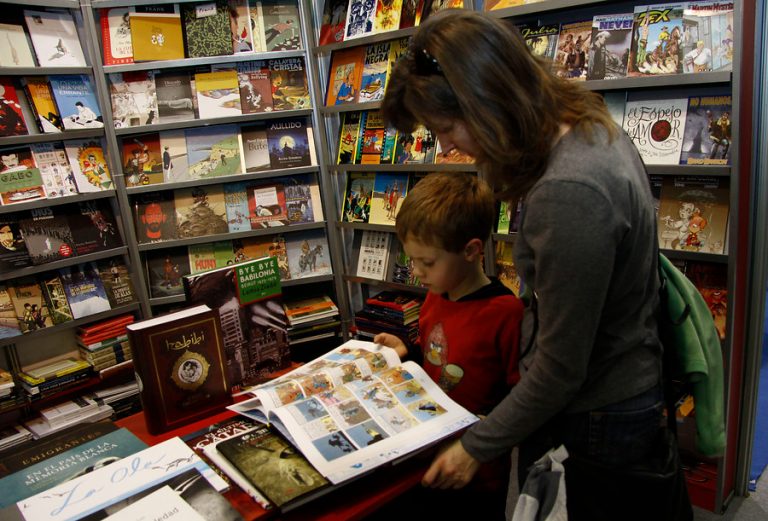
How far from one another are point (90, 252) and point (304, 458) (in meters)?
2.36

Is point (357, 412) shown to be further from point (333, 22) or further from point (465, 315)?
point (333, 22)

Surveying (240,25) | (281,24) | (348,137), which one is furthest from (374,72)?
(240,25)

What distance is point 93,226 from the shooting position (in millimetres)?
3066

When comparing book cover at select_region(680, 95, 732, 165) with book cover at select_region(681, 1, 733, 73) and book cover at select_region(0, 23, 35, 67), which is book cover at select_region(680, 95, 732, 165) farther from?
book cover at select_region(0, 23, 35, 67)

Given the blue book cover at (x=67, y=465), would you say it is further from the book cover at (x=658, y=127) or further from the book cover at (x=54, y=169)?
the book cover at (x=54, y=169)

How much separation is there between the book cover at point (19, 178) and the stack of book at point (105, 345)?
2.34ft

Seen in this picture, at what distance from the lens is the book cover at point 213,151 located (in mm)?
3238

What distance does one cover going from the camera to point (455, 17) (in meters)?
0.98

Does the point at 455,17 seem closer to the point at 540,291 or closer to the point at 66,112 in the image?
the point at 540,291

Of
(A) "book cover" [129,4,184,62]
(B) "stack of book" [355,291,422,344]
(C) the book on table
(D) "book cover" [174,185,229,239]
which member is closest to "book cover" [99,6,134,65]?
(A) "book cover" [129,4,184,62]

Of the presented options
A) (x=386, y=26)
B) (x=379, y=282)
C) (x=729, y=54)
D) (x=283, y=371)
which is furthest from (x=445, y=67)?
(x=379, y=282)

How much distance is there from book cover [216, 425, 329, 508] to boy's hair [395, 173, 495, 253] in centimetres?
58

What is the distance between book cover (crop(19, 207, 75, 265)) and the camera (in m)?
2.84

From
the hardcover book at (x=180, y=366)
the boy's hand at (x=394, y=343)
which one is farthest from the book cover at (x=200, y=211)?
the boy's hand at (x=394, y=343)
